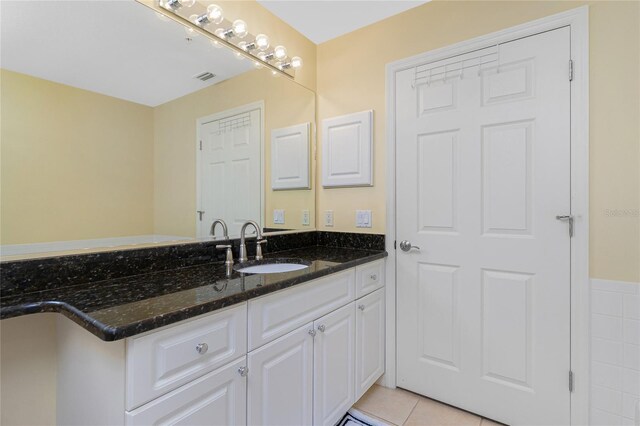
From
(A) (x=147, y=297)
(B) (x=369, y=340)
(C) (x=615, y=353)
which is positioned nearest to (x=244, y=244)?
(A) (x=147, y=297)

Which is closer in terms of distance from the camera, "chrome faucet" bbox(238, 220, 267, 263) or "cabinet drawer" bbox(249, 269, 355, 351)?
"cabinet drawer" bbox(249, 269, 355, 351)

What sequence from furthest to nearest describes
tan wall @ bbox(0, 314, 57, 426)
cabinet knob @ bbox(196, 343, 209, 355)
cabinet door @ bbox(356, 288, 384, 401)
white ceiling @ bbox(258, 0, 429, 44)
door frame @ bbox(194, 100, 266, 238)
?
white ceiling @ bbox(258, 0, 429, 44)
cabinet door @ bbox(356, 288, 384, 401)
door frame @ bbox(194, 100, 266, 238)
tan wall @ bbox(0, 314, 57, 426)
cabinet knob @ bbox(196, 343, 209, 355)

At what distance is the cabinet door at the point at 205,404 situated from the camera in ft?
2.63

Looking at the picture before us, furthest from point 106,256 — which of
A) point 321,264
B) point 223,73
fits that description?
point 223,73

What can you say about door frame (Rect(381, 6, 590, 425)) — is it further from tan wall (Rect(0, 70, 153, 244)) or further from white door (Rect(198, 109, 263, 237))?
tan wall (Rect(0, 70, 153, 244))

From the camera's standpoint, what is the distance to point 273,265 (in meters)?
1.75

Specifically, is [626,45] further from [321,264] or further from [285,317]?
[285,317]

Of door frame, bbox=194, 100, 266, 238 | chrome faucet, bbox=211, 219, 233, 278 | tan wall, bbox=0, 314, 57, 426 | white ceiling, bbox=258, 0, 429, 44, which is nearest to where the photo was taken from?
tan wall, bbox=0, 314, 57, 426

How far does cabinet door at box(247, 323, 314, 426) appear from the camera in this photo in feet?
3.59

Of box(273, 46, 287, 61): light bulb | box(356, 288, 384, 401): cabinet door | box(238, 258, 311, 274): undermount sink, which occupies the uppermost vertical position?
box(273, 46, 287, 61): light bulb

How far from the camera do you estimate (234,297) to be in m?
0.99

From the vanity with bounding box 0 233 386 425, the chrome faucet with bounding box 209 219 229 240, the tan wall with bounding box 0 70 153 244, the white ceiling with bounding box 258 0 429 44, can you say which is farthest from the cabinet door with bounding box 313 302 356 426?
the white ceiling with bounding box 258 0 429 44

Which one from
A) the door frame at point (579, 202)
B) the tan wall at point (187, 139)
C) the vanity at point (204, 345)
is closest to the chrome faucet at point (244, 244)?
the vanity at point (204, 345)

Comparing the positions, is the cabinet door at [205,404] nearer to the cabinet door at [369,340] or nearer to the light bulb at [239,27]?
the cabinet door at [369,340]
